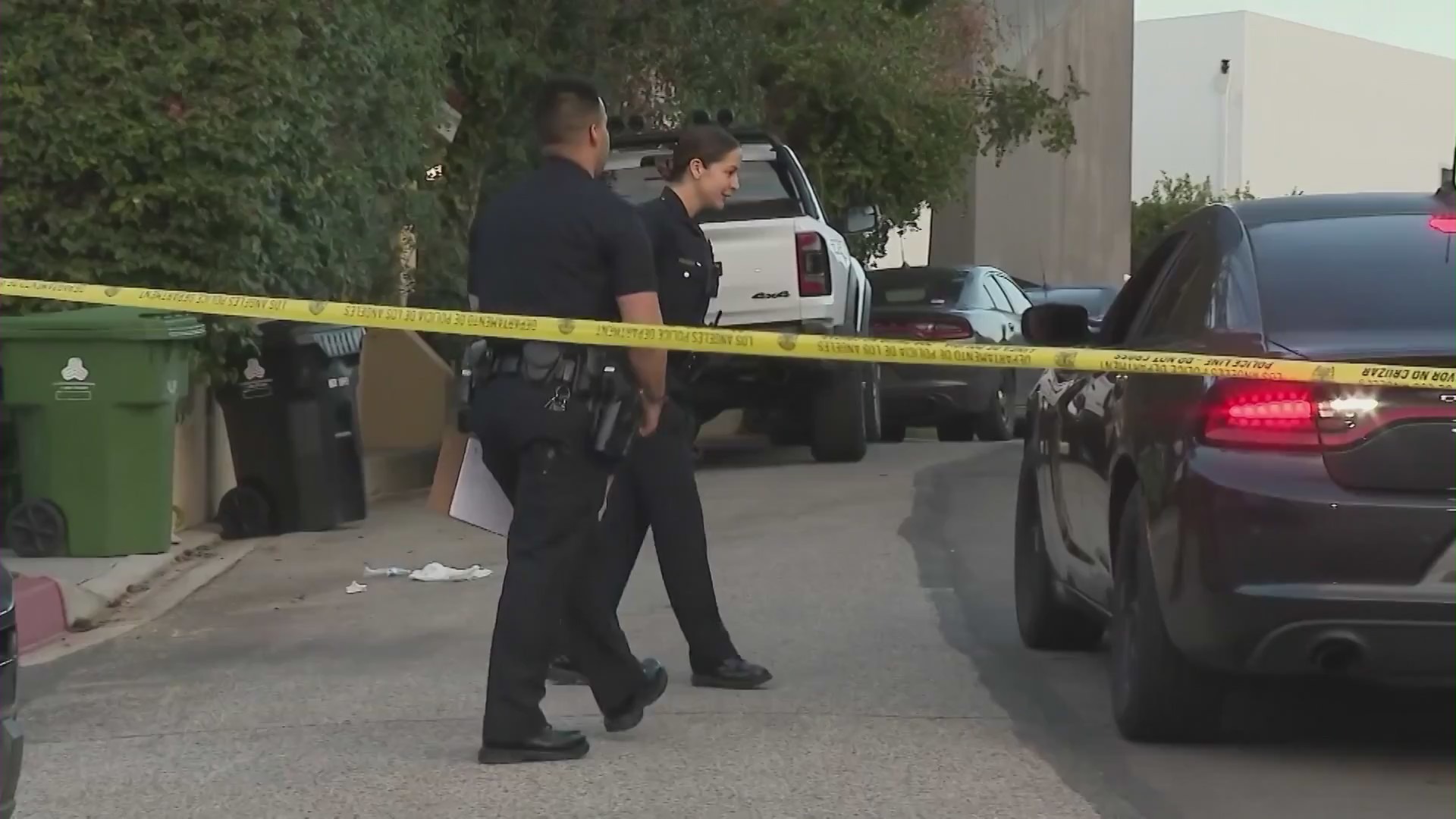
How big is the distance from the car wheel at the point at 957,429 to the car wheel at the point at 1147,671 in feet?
38.5

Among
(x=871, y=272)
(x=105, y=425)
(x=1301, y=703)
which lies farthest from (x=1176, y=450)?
(x=871, y=272)

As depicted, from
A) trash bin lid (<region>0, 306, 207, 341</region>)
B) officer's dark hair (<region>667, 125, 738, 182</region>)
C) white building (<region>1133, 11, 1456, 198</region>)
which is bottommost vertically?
trash bin lid (<region>0, 306, 207, 341</region>)

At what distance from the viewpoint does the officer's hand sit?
5719 mm

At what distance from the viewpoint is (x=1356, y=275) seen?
5.74 m

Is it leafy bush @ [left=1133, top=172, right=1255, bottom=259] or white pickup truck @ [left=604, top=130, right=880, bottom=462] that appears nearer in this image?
white pickup truck @ [left=604, top=130, right=880, bottom=462]

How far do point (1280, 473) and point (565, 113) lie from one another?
2.17 m

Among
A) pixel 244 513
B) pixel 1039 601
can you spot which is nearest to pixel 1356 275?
pixel 1039 601

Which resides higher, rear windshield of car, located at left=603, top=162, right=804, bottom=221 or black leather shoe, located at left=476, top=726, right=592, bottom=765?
rear windshield of car, located at left=603, top=162, right=804, bottom=221

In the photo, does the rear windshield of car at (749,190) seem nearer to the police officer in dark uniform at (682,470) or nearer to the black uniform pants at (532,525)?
the police officer in dark uniform at (682,470)

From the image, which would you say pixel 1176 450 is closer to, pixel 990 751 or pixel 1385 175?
pixel 990 751

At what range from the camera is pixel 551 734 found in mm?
5730

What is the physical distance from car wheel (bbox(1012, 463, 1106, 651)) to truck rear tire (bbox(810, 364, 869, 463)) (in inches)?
247

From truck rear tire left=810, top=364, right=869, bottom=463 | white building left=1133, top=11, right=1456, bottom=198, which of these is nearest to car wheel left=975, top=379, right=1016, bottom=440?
truck rear tire left=810, top=364, right=869, bottom=463

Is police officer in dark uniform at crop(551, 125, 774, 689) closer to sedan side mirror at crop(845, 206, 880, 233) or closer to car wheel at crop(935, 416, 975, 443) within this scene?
sedan side mirror at crop(845, 206, 880, 233)
